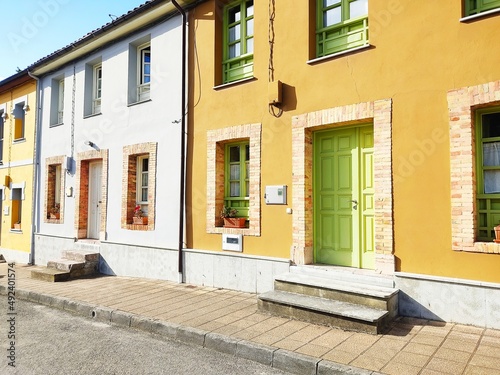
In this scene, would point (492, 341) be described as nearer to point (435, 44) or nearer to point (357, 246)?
point (357, 246)

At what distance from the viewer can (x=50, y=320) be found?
21.5 ft

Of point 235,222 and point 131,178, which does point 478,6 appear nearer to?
point 235,222

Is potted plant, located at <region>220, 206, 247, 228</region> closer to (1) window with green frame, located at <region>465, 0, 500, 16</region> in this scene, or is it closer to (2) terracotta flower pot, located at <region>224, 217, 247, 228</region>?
(2) terracotta flower pot, located at <region>224, 217, 247, 228</region>

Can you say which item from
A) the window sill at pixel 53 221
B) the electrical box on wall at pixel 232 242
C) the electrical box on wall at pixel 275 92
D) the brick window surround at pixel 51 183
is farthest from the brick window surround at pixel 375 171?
the brick window surround at pixel 51 183

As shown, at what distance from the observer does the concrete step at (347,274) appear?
19.4ft

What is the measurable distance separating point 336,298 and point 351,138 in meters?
2.82

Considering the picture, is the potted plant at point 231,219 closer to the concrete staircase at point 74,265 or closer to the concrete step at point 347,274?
the concrete step at point 347,274

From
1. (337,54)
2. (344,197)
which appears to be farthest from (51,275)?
(337,54)

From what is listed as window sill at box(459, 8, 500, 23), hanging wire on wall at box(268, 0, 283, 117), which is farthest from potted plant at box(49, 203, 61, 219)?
window sill at box(459, 8, 500, 23)

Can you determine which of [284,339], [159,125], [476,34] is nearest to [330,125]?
[476,34]

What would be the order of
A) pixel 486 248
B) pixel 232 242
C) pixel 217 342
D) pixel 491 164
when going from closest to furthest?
pixel 217 342 < pixel 486 248 < pixel 491 164 < pixel 232 242

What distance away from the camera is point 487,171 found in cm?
551

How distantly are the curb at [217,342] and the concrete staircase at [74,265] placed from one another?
7.76ft

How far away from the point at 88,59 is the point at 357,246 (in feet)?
32.6
